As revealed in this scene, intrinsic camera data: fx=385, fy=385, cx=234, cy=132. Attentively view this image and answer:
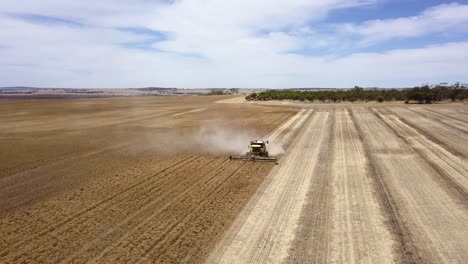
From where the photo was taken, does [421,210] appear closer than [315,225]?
No

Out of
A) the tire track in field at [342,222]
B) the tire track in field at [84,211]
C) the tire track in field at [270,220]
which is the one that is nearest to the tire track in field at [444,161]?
the tire track in field at [342,222]

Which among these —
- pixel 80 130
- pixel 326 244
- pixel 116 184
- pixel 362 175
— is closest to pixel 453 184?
pixel 362 175

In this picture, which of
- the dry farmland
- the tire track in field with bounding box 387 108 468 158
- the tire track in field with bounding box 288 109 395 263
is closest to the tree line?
the tire track in field with bounding box 387 108 468 158

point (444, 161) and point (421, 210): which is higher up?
point (444, 161)

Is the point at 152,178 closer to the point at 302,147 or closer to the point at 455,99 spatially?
the point at 302,147

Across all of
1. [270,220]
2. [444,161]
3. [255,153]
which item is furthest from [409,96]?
[270,220]

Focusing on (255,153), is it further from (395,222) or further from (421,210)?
(395,222)
